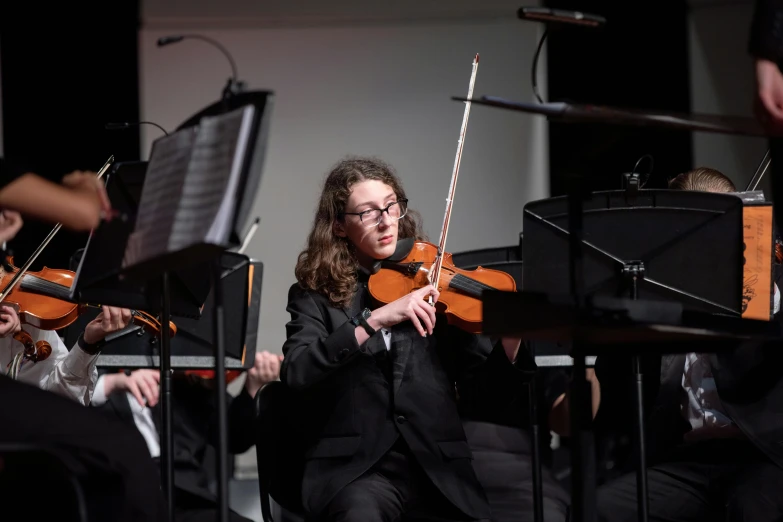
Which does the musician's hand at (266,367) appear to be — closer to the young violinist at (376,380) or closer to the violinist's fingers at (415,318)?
the young violinist at (376,380)

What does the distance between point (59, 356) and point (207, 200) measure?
1.31 m

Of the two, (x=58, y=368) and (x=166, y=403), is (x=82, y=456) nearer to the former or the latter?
(x=166, y=403)

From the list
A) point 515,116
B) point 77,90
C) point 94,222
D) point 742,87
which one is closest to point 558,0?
point 515,116

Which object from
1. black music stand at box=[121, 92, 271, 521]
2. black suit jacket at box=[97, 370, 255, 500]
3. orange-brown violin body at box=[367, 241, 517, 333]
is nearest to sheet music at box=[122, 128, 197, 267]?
black music stand at box=[121, 92, 271, 521]

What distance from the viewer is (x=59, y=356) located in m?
2.57

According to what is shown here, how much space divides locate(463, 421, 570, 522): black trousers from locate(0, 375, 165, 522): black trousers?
1.14 meters

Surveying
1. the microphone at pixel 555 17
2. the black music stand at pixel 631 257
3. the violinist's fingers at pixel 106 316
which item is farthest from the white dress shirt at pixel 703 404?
the violinist's fingers at pixel 106 316

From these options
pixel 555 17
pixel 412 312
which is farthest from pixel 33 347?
pixel 555 17

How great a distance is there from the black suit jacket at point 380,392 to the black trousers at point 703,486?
371 millimetres

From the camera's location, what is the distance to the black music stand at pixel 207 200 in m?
1.48

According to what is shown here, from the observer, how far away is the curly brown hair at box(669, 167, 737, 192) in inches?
98.4

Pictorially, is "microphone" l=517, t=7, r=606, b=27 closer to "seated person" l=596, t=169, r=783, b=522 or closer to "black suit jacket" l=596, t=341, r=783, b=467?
"black suit jacket" l=596, t=341, r=783, b=467

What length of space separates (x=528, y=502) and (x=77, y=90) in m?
2.57

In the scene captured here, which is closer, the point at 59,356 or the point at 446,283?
the point at 446,283
